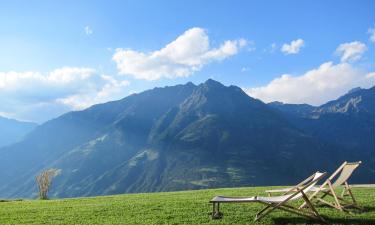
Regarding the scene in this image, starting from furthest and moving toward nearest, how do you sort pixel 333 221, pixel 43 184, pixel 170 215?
pixel 43 184 < pixel 170 215 < pixel 333 221

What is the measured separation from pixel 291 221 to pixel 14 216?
36.3ft

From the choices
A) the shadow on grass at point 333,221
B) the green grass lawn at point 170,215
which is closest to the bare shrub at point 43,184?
the green grass lawn at point 170,215

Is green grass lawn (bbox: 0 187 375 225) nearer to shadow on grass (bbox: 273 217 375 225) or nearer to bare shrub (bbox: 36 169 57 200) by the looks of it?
shadow on grass (bbox: 273 217 375 225)

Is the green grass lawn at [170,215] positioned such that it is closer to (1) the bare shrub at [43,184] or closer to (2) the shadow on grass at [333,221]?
(2) the shadow on grass at [333,221]

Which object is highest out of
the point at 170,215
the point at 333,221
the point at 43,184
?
the point at 43,184

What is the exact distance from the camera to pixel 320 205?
51.8ft

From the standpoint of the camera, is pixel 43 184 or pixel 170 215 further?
pixel 43 184

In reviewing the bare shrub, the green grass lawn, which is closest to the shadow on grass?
the green grass lawn

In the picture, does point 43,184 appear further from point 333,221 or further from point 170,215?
point 333,221

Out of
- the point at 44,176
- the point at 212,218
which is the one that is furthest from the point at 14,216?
the point at 44,176

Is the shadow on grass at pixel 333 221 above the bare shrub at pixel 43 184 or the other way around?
the other way around

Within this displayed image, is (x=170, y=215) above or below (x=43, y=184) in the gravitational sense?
below

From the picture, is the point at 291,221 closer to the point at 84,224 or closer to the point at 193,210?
the point at 193,210

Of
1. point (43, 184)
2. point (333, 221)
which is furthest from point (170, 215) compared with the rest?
point (43, 184)
